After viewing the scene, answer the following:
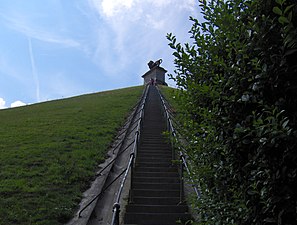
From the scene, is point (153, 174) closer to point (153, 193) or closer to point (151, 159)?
point (153, 193)

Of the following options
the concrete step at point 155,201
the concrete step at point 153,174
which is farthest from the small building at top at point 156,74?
the concrete step at point 155,201

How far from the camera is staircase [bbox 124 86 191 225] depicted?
20.6 feet

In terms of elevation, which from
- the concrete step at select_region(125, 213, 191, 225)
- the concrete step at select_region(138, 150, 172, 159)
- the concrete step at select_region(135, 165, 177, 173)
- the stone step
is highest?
the concrete step at select_region(138, 150, 172, 159)

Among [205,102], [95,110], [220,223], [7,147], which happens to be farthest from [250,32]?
[95,110]

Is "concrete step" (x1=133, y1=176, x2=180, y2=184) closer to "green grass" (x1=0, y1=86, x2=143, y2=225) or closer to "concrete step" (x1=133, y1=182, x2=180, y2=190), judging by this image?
"concrete step" (x1=133, y1=182, x2=180, y2=190)

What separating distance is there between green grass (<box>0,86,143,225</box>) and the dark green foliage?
409cm

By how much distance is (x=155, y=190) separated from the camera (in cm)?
746

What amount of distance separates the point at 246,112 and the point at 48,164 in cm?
765

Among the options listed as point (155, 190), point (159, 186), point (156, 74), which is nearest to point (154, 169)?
point (159, 186)

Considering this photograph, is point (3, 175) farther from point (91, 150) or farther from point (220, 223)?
point (220, 223)

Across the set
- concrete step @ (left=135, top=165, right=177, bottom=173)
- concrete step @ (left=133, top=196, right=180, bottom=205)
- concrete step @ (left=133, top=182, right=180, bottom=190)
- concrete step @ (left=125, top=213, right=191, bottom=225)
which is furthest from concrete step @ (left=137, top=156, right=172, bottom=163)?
concrete step @ (left=125, top=213, right=191, bottom=225)

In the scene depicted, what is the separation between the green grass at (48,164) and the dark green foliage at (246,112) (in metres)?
4.09

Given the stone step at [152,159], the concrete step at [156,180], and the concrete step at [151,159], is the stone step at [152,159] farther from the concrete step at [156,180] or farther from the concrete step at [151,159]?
the concrete step at [156,180]

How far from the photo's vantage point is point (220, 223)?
2299 mm
